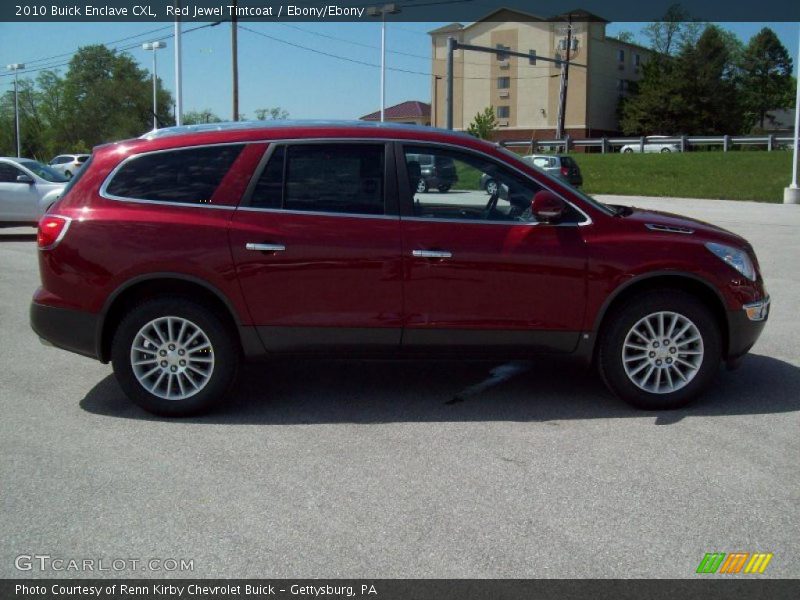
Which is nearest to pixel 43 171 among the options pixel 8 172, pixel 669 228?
pixel 8 172

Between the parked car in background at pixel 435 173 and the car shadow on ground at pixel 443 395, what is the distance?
1213mm

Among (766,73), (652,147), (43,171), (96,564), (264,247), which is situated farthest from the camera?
(766,73)

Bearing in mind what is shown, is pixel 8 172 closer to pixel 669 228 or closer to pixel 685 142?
pixel 669 228

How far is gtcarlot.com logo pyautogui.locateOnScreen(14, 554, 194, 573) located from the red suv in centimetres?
200

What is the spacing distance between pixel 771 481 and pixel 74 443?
394 cm

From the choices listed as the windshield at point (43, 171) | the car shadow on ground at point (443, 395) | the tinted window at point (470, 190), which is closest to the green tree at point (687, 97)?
the windshield at point (43, 171)

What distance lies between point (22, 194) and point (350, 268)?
47.7 ft

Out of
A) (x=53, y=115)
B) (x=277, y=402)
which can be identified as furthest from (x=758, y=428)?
(x=53, y=115)

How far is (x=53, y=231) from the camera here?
551 cm

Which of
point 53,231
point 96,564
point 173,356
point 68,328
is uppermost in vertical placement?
point 53,231

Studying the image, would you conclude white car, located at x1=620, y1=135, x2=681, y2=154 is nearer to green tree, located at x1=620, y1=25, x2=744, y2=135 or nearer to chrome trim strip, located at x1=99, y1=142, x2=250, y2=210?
green tree, located at x1=620, y1=25, x2=744, y2=135

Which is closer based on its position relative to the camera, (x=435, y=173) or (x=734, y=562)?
(x=734, y=562)

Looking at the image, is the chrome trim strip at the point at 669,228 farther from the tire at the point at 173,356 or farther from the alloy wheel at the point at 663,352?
the tire at the point at 173,356

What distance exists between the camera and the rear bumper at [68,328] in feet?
18.1
